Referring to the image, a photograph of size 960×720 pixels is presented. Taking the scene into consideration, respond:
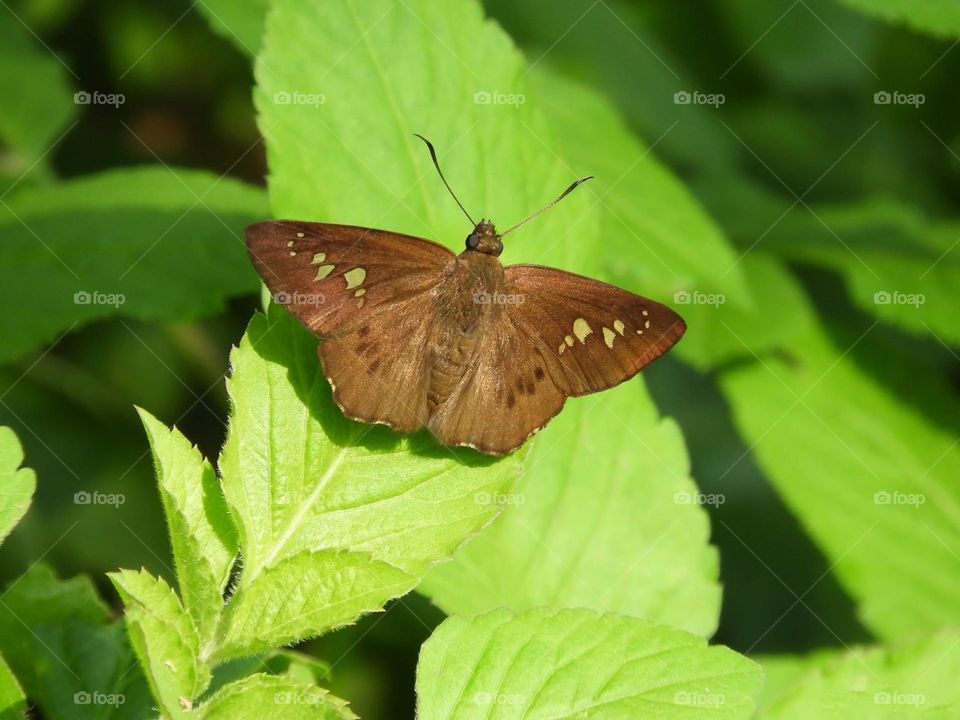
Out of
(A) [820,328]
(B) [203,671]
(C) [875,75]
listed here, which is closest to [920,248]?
(A) [820,328]

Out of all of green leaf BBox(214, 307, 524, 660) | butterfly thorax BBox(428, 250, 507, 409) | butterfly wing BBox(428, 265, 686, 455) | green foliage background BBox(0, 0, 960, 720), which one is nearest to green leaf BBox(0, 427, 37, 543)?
green foliage background BBox(0, 0, 960, 720)

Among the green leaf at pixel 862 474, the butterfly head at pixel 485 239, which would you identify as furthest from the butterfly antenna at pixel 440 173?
the green leaf at pixel 862 474

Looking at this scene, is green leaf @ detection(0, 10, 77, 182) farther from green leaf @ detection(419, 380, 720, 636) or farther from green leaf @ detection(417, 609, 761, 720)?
green leaf @ detection(417, 609, 761, 720)

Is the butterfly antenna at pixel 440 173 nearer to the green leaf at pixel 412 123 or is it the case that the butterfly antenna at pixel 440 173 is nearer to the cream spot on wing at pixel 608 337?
the green leaf at pixel 412 123

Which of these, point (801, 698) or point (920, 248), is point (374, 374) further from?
point (920, 248)

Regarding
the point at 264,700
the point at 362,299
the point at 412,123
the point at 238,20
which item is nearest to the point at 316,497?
the point at 264,700

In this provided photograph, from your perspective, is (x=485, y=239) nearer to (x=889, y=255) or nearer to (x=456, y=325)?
(x=456, y=325)
